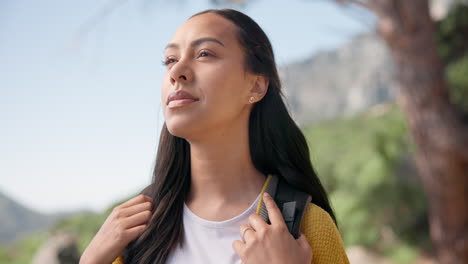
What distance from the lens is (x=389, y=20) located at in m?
3.85

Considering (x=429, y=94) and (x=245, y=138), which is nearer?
(x=245, y=138)

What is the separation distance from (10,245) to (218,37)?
586 centimetres

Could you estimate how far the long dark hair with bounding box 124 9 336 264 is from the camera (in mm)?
1348

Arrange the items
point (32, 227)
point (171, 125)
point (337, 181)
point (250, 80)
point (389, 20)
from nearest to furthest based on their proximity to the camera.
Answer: point (171, 125) → point (250, 80) → point (389, 20) → point (32, 227) → point (337, 181)

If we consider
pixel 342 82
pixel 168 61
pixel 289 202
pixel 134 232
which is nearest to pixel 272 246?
pixel 289 202

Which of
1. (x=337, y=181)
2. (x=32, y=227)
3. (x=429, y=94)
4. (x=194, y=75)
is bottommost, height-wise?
(x=337, y=181)

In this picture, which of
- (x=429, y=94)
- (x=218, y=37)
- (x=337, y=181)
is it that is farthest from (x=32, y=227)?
(x=218, y=37)

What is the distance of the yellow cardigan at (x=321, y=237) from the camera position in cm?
121

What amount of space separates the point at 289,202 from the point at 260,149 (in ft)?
0.75

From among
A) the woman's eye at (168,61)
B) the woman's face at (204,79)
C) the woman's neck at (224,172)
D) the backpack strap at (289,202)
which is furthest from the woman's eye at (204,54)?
the backpack strap at (289,202)

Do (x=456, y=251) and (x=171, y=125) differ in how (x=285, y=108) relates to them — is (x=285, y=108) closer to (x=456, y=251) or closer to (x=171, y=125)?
(x=171, y=125)

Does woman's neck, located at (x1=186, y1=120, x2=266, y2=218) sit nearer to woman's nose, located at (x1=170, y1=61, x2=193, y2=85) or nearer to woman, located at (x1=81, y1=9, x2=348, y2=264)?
woman, located at (x1=81, y1=9, x2=348, y2=264)

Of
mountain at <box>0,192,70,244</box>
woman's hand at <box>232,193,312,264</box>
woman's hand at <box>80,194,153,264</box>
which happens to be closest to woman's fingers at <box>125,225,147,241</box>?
woman's hand at <box>80,194,153,264</box>

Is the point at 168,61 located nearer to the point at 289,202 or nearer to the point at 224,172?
the point at 224,172
